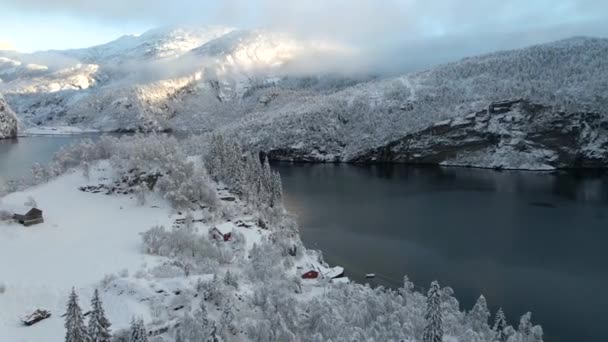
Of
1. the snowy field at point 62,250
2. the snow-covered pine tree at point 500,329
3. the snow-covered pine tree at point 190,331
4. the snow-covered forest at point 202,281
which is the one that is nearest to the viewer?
the snow-covered pine tree at point 190,331

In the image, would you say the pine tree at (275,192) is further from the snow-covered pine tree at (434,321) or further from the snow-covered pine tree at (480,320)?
the snow-covered pine tree at (434,321)

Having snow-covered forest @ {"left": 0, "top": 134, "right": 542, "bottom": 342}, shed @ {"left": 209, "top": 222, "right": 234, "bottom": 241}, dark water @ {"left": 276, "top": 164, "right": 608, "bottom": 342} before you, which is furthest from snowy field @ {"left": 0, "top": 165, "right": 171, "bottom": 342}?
dark water @ {"left": 276, "top": 164, "right": 608, "bottom": 342}

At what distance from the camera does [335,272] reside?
66.8 meters

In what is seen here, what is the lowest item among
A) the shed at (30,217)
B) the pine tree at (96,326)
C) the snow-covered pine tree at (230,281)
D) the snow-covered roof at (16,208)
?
the snow-covered pine tree at (230,281)

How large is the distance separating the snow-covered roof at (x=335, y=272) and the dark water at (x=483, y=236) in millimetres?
1716

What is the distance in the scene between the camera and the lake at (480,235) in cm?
6134

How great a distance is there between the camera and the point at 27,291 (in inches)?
1727

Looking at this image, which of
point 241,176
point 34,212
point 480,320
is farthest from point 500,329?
point 34,212

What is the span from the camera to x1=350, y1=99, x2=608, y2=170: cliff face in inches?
7062

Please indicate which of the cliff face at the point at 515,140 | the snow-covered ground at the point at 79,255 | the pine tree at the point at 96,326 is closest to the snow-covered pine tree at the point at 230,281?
the snow-covered ground at the point at 79,255

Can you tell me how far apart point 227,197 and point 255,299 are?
3720 centimetres

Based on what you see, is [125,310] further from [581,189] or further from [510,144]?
[510,144]

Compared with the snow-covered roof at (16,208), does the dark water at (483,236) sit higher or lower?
lower

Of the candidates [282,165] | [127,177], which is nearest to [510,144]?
[282,165]
